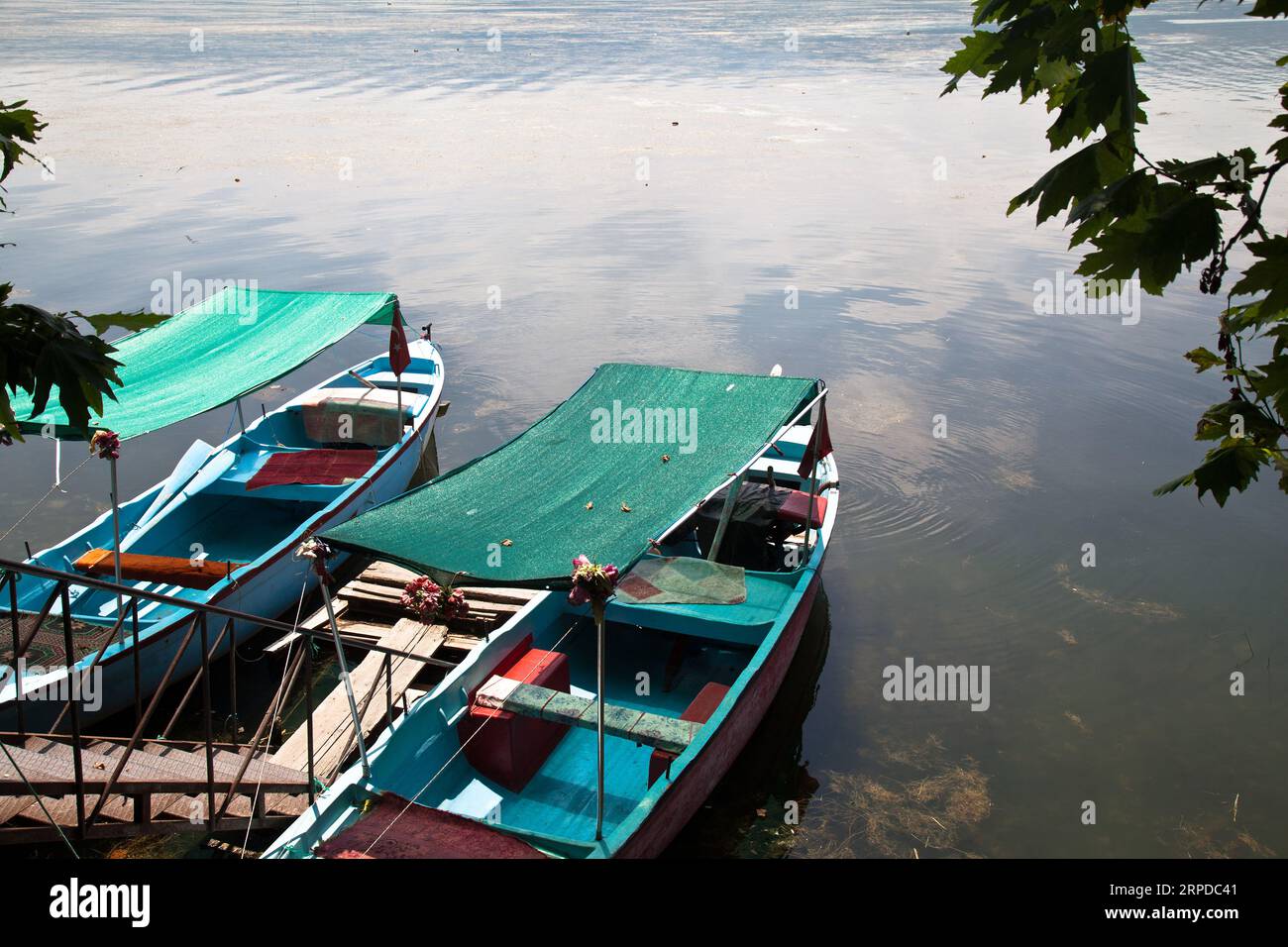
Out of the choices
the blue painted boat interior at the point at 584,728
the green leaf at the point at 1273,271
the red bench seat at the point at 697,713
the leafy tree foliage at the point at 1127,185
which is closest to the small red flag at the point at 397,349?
the blue painted boat interior at the point at 584,728

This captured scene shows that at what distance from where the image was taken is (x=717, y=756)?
9.35 m

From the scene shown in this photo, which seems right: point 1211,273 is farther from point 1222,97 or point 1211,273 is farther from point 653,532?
point 1222,97

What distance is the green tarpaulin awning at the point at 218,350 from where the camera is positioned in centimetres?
1193

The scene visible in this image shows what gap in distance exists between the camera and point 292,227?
94.8ft

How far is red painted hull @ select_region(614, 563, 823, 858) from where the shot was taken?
834 cm

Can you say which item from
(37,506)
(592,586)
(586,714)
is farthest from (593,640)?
(37,506)

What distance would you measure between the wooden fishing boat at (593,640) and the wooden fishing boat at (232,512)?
2.88 meters

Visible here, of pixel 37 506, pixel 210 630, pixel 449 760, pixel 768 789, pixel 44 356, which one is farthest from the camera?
pixel 37 506

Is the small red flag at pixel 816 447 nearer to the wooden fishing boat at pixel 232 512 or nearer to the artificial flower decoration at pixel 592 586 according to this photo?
the artificial flower decoration at pixel 592 586

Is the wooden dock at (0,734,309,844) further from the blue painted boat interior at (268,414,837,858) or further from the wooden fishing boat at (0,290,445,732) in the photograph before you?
the wooden fishing boat at (0,290,445,732)

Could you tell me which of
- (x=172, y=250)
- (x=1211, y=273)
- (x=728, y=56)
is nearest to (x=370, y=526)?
(x=1211, y=273)

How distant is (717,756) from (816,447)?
397 cm

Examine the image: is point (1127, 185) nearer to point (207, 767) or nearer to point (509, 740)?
point (207, 767)

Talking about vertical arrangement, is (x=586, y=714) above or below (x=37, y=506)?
above
